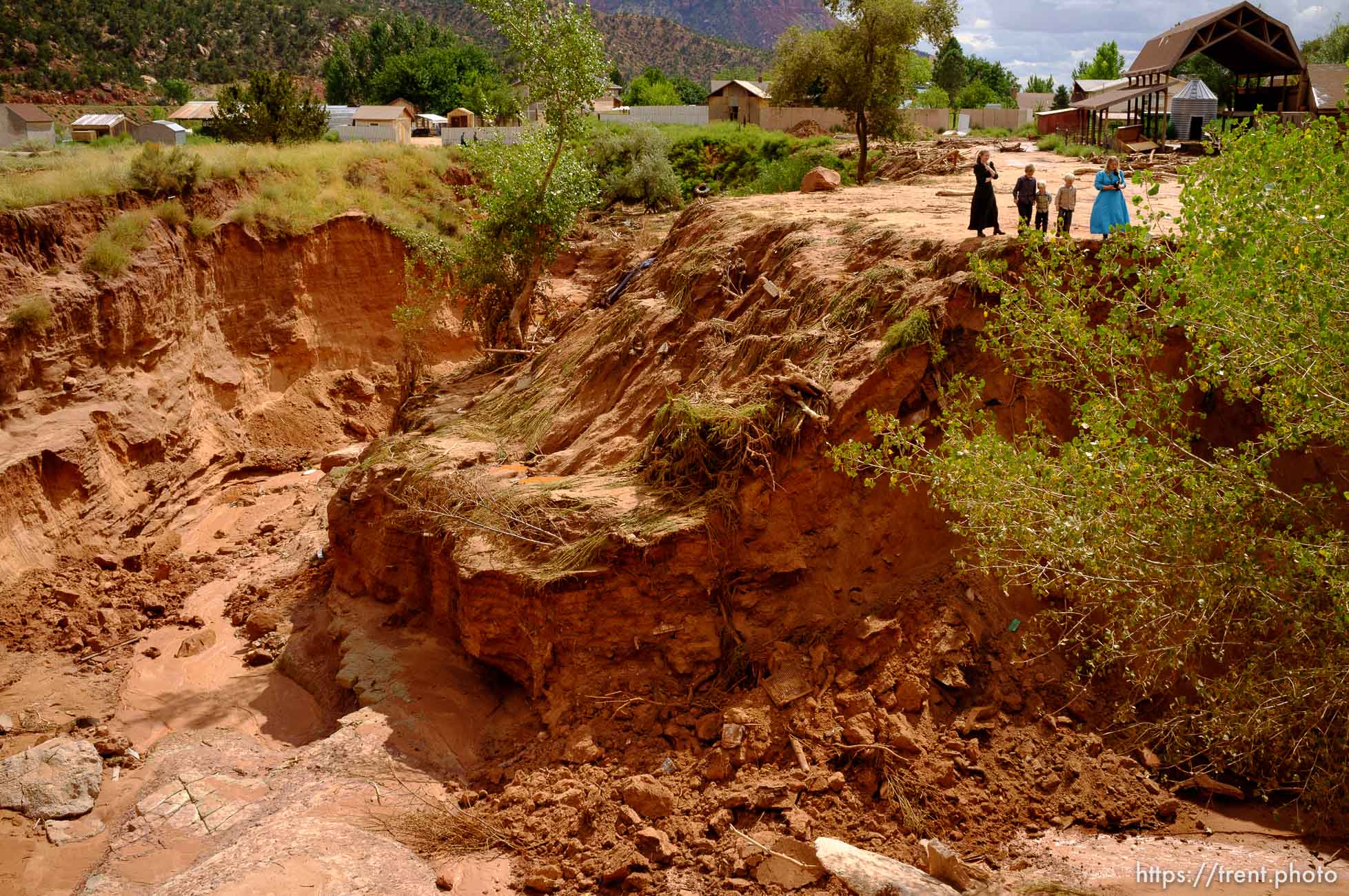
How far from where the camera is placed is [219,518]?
16969mm

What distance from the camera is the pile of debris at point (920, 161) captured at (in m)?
22.1

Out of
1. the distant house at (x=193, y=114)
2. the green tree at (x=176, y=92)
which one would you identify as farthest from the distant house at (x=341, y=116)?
the green tree at (x=176, y=92)

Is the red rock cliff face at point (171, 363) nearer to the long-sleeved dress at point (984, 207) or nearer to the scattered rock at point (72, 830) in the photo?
the scattered rock at point (72, 830)

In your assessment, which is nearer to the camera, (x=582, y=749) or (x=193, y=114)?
(x=582, y=749)

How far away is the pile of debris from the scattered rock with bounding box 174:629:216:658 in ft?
51.0

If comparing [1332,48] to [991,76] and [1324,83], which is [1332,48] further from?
[991,76]

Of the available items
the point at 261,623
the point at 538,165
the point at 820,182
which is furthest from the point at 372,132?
the point at 261,623

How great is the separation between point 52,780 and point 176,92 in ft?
179

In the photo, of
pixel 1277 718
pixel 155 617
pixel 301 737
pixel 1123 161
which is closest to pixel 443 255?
pixel 155 617

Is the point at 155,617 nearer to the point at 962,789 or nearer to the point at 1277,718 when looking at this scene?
the point at 962,789

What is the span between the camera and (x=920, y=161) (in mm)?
24109

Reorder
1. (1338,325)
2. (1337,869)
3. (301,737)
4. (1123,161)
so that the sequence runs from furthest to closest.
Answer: (1123,161)
(301,737)
(1338,325)
(1337,869)

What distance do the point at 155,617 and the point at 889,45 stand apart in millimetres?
17555

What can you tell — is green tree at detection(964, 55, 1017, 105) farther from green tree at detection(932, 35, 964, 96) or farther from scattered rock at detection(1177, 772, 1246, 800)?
scattered rock at detection(1177, 772, 1246, 800)
